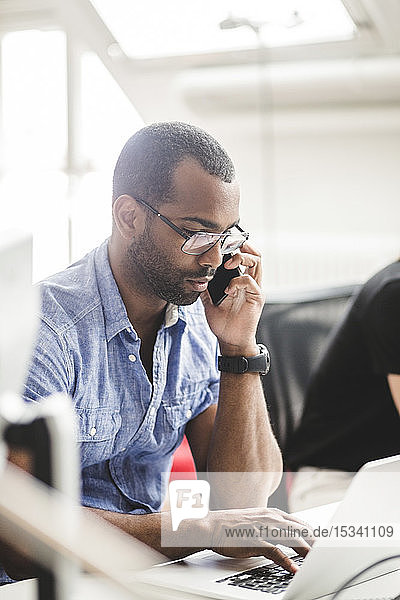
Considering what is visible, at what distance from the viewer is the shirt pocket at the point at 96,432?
1.02 meters

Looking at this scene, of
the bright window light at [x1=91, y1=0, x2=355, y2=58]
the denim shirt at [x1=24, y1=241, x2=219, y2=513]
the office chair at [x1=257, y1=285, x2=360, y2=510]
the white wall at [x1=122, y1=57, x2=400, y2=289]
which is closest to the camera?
the denim shirt at [x1=24, y1=241, x2=219, y2=513]

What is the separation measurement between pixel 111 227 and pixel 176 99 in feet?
2.91

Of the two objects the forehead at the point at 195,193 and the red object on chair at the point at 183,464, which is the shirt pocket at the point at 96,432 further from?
the forehead at the point at 195,193

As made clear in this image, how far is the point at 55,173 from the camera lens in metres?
1.95

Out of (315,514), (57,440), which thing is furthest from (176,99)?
(57,440)

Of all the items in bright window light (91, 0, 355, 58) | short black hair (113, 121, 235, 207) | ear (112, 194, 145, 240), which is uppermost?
bright window light (91, 0, 355, 58)

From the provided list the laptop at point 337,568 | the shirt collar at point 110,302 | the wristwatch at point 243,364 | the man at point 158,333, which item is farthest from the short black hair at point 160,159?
the laptop at point 337,568

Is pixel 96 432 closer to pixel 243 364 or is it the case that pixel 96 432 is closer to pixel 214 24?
pixel 243 364

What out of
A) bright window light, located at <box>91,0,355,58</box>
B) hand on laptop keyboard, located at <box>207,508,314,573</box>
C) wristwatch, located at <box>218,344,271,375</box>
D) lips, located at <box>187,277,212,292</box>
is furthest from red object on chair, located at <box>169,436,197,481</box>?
bright window light, located at <box>91,0,355,58</box>

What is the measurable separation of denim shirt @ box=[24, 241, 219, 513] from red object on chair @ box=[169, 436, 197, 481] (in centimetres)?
5

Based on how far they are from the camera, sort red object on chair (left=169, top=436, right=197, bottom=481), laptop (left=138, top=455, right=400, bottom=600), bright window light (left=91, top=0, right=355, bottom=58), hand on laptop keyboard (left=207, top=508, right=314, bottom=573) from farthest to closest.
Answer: bright window light (left=91, top=0, right=355, bottom=58), red object on chair (left=169, top=436, right=197, bottom=481), hand on laptop keyboard (left=207, top=508, right=314, bottom=573), laptop (left=138, top=455, right=400, bottom=600)

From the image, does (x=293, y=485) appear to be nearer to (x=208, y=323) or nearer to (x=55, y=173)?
(x=208, y=323)

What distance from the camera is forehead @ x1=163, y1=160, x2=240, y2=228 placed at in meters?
1.08

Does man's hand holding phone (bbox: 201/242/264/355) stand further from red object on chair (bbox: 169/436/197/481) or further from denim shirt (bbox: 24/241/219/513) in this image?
red object on chair (bbox: 169/436/197/481)
